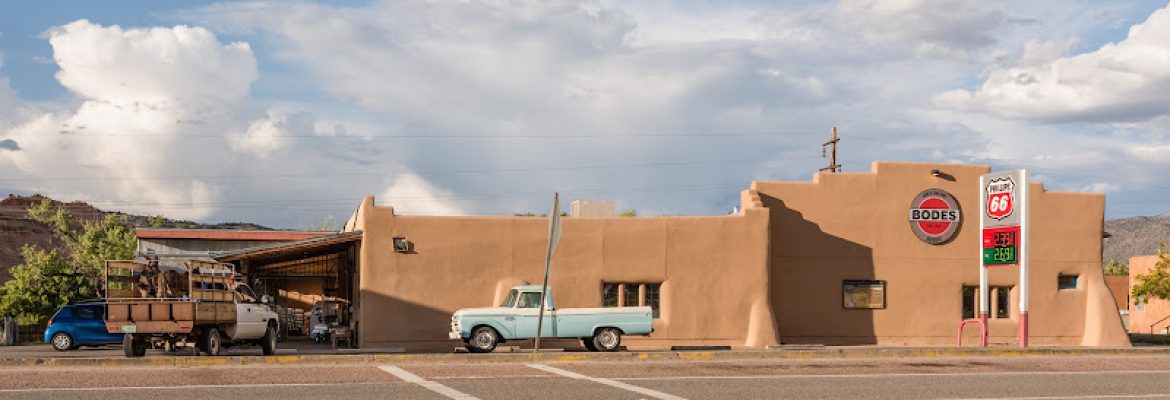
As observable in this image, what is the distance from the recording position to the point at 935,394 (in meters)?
15.5

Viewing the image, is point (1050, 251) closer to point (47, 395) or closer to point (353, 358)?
point (353, 358)

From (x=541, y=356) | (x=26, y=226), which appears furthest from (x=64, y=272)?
(x=26, y=226)

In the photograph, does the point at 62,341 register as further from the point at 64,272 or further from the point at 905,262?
the point at 64,272

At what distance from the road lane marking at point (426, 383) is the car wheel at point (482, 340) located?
6.46m

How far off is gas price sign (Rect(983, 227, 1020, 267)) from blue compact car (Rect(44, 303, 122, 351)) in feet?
72.0

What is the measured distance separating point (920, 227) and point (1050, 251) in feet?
13.4

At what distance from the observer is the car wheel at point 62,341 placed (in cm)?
3075

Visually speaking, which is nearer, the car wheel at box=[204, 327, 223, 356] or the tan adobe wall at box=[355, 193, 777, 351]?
the car wheel at box=[204, 327, 223, 356]

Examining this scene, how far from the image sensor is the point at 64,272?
6512 centimetres

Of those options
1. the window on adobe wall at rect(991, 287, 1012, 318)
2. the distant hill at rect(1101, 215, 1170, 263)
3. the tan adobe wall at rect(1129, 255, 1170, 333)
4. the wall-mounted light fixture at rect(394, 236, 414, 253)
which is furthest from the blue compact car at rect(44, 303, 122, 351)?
the distant hill at rect(1101, 215, 1170, 263)

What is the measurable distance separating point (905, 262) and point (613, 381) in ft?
65.4

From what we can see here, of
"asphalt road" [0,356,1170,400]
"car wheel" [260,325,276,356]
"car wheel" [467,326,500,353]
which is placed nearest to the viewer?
"asphalt road" [0,356,1170,400]

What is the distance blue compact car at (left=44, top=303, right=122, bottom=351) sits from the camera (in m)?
30.7

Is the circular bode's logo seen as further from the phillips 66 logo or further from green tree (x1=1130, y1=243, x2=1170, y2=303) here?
green tree (x1=1130, y1=243, x2=1170, y2=303)
